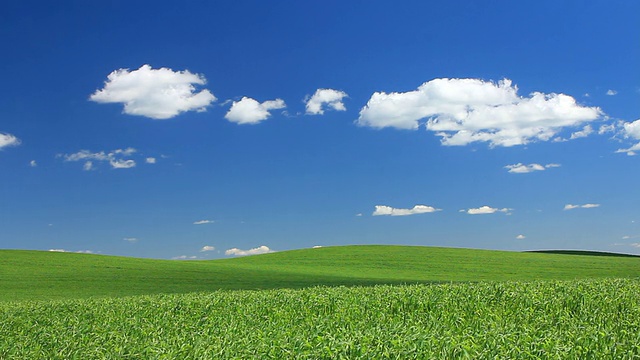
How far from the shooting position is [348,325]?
9.09m

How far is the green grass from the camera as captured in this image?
6.08 m

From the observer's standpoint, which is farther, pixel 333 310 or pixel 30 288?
pixel 30 288

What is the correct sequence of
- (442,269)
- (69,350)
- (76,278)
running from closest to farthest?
(69,350)
(76,278)
(442,269)

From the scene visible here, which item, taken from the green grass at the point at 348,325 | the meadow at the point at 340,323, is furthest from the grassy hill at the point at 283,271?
→ the green grass at the point at 348,325

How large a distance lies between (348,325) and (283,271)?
93.3 feet

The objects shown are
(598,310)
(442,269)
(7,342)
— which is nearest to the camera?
(7,342)

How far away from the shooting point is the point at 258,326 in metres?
9.52

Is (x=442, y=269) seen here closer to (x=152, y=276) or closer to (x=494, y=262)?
(x=494, y=262)

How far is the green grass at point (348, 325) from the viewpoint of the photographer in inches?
239

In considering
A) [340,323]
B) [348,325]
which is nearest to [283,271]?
[340,323]

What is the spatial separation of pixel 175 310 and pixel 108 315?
1.40m

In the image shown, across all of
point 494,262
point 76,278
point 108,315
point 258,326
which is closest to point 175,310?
point 108,315

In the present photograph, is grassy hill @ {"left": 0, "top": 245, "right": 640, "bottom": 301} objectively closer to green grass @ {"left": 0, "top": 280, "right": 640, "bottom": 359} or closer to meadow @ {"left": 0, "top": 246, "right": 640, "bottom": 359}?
meadow @ {"left": 0, "top": 246, "right": 640, "bottom": 359}

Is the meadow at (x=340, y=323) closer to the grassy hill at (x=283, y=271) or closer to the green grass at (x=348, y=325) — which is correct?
the green grass at (x=348, y=325)
